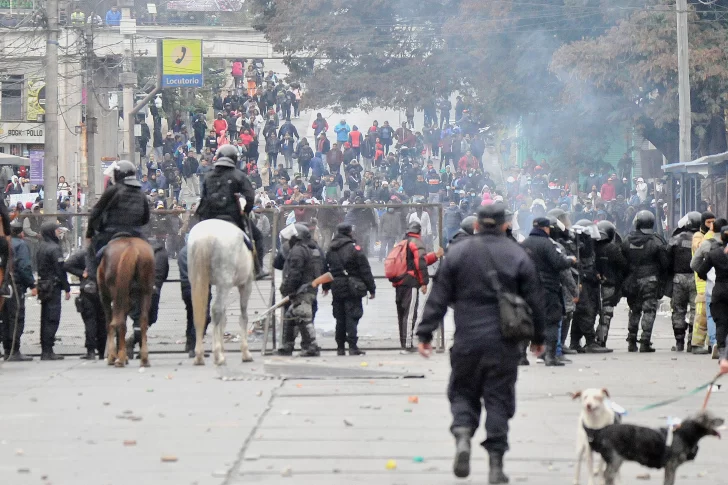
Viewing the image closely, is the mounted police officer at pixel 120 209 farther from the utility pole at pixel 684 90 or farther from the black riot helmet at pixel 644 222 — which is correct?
the utility pole at pixel 684 90

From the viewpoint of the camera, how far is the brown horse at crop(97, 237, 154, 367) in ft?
47.1

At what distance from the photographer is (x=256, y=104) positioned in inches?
2124

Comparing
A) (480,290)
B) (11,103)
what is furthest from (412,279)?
(11,103)

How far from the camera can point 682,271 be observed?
1686 centimetres

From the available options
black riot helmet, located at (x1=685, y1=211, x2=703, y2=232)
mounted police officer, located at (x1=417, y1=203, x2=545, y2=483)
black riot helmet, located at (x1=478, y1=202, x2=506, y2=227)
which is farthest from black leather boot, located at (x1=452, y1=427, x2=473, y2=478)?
black riot helmet, located at (x1=685, y1=211, x2=703, y2=232)

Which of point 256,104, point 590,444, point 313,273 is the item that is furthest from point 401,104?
point 590,444

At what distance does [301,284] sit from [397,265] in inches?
51.3

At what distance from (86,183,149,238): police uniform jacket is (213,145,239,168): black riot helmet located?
0.91 metres

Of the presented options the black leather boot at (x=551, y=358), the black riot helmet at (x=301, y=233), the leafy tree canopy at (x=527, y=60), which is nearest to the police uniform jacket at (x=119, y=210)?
the black riot helmet at (x=301, y=233)

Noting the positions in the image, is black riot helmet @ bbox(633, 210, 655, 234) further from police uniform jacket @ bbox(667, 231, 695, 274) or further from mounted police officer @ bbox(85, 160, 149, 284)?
mounted police officer @ bbox(85, 160, 149, 284)

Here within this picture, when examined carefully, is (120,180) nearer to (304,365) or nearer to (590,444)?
(304,365)

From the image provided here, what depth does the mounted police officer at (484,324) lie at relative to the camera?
26.6 feet

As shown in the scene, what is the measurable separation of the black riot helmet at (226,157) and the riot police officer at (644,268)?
16.6 ft

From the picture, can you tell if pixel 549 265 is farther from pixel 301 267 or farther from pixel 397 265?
pixel 301 267
